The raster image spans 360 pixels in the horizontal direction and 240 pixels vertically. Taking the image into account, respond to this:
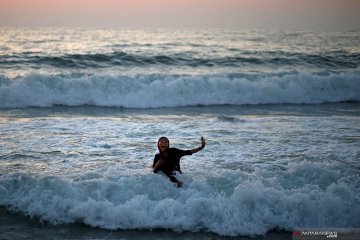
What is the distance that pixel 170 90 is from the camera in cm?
1662

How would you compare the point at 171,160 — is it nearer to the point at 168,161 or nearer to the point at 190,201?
the point at 168,161

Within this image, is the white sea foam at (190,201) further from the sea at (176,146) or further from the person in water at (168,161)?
the person in water at (168,161)

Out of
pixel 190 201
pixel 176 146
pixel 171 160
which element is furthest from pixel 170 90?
pixel 190 201

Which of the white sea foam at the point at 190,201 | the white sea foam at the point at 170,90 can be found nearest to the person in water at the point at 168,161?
the white sea foam at the point at 190,201

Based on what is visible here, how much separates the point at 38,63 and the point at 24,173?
15.8 meters

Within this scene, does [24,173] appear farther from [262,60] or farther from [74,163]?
[262,60]

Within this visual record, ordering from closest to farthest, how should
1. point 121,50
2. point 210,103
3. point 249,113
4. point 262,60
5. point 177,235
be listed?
point 177,235, point 249,113, point 210,103, point 262,60, point 121,50

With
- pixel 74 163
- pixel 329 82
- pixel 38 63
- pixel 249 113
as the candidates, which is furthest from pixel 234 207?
pixel 38 63

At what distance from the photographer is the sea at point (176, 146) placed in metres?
6.09

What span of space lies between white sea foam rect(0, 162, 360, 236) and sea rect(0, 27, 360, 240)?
0.02 metres

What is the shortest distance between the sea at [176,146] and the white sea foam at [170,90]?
0.07 metres

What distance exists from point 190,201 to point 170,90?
10.7 meters

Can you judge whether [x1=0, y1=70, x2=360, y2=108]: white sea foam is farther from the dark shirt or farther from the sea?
the dark shirt

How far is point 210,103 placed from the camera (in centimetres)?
1602
